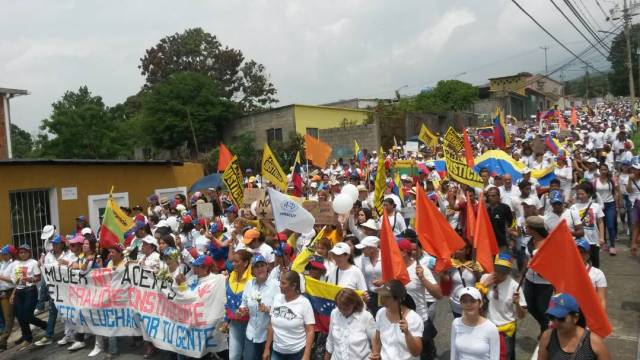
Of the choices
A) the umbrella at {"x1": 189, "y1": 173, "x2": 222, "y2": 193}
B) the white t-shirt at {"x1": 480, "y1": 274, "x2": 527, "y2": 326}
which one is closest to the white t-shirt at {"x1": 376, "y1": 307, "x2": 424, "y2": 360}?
the white t-shirt at {"x1": 480, "y1": 274, "x2": 527, "y2": 326}

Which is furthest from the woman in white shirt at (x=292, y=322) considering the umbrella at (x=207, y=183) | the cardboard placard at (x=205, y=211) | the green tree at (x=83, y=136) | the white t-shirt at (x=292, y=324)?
the green tree at (x=83, y=136)

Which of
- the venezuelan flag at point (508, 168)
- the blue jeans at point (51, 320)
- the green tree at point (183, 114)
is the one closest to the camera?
the blue jeans at point (51, 320)

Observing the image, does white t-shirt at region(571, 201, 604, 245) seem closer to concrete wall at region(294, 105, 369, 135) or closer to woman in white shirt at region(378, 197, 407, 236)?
woman in white shirt at region(378, 197, 407, 236)

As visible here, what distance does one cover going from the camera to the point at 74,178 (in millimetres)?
14469

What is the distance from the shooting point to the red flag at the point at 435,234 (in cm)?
555

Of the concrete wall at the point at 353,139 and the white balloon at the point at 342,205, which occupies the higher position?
the concrete wall at the point at 353,139

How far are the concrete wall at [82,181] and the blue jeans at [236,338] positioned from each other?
9043mm

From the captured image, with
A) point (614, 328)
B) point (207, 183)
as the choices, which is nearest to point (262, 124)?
point (207, 183)

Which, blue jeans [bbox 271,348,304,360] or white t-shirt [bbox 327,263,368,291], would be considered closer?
blue jeans [bbox 271,348,304,360]

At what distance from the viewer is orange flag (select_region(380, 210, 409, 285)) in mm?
4996

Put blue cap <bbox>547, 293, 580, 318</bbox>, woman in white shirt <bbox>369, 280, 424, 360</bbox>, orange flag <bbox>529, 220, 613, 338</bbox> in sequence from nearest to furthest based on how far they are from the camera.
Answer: blue cap <bbox>547, 293, 580, 318</bbox> → orange flag <bbox>529, 220, 613, 338</bbox> → woman in white shirt <bbox>369, 280, 424, 360</bbox>

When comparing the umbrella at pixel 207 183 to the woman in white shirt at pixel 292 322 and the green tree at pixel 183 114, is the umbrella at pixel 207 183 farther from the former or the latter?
the green tree at pixel 183 114

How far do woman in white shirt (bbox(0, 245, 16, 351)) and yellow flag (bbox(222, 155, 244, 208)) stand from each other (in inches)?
145

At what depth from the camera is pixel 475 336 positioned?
4.11 m
